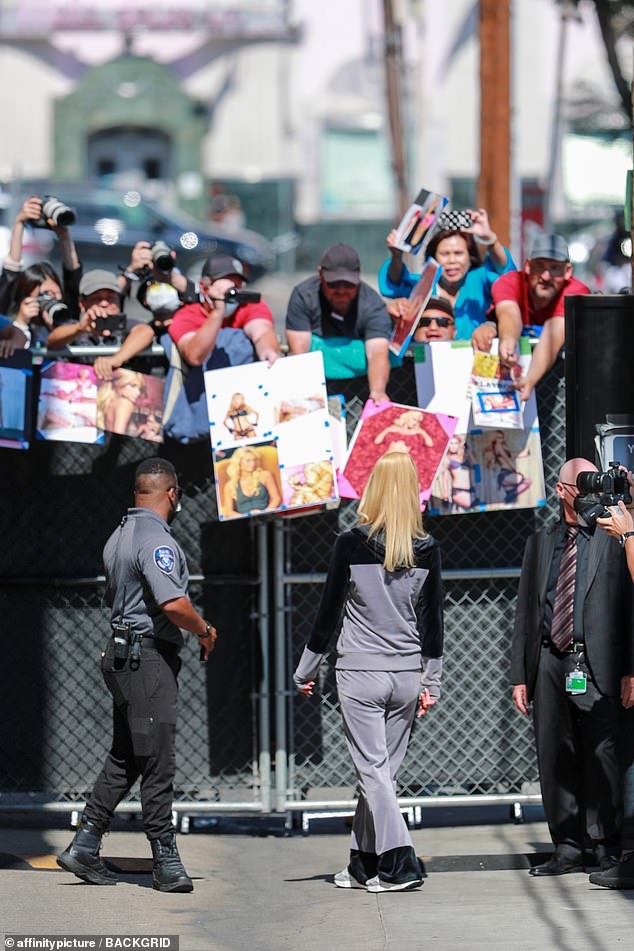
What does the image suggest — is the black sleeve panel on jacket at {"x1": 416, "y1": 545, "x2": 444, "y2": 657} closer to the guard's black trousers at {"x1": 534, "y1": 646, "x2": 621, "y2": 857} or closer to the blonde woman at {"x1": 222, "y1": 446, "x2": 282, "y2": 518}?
the guard's black trousers at {"x1": 534, "y1": 646, "x2": 621, "y2": 857}

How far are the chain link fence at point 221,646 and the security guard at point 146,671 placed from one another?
3.76 feet

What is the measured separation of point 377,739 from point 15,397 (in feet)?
8.51

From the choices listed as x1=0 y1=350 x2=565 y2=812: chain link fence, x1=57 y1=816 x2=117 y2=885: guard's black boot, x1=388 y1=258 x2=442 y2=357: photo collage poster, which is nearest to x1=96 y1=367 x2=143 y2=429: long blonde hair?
x1=0 y1=350 x2=565 y2=812: chain link fence

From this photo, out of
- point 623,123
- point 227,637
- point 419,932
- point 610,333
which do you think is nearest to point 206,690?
point 227,637

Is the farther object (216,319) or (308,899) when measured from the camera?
(216,319)

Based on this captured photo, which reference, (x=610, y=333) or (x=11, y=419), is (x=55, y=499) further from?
(x=610, y=333)

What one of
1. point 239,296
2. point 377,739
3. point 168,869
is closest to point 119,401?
point 239,296

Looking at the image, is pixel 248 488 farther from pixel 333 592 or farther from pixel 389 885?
pixel 389 885

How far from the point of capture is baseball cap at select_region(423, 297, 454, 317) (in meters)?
8.76

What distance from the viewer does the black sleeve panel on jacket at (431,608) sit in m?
7.56

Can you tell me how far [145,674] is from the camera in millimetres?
7371

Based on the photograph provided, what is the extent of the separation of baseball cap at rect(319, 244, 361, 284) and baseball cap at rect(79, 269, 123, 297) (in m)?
1.13

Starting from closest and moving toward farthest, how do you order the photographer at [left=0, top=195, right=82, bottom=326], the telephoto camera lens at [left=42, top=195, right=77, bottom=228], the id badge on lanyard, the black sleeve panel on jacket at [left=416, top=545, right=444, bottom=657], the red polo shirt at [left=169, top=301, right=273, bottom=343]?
the id badge on lanyard → the black sleeve panel on jacket at [left=416, top=545, right=444, bottom=657] → the red polo shirt at [left=169, top=301, right=273, bottom=343] → the telephoto camera lens at [left=42, top=195, right=77, bottom=228] → the photographer at [left=0, top=195, right=82, bottom=326]

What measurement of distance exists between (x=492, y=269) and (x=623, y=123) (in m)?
20.5
